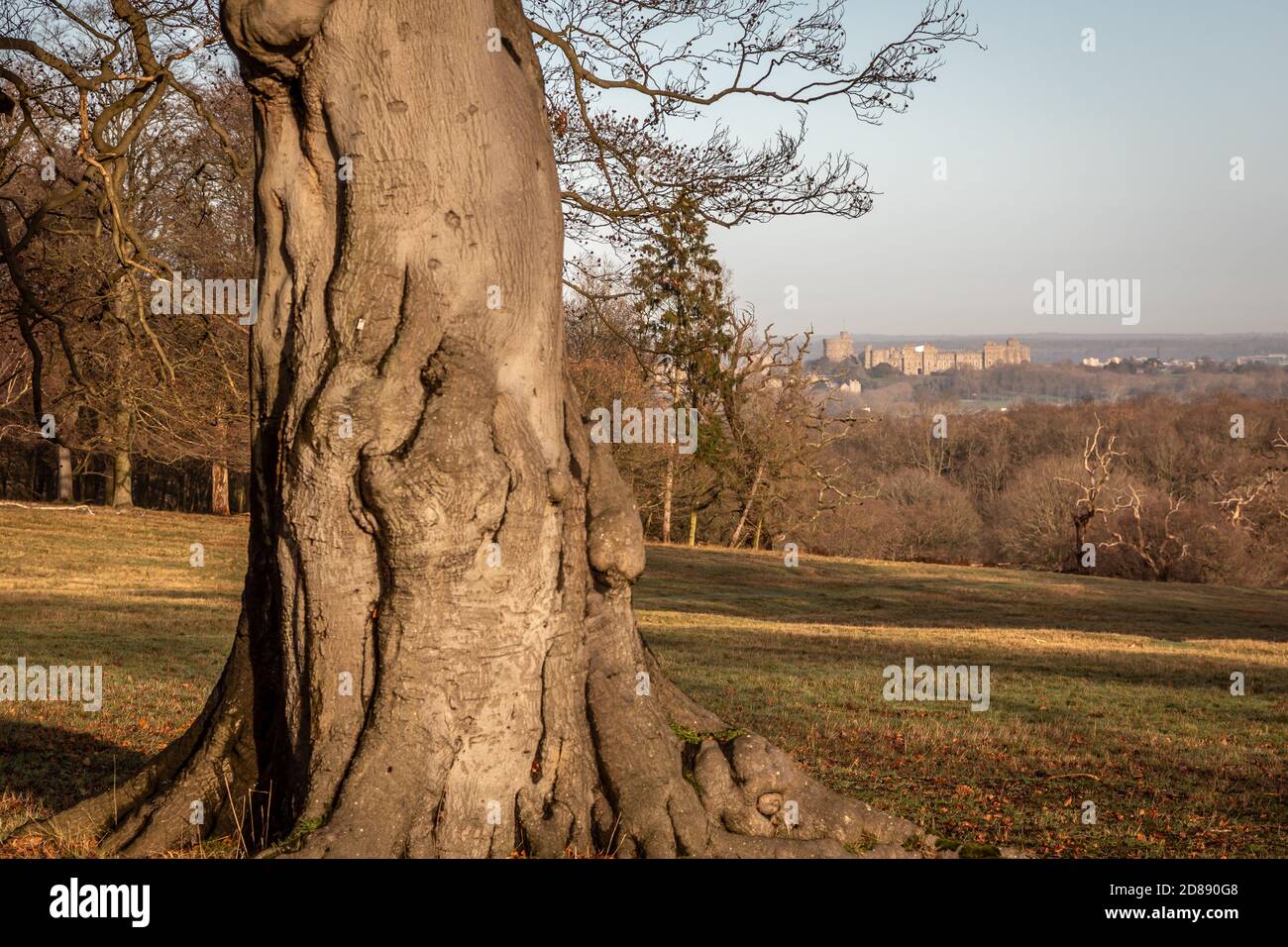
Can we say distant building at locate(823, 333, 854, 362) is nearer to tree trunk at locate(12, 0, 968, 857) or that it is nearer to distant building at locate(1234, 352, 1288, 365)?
distant building at locate(1234, 352, 1288, 365)

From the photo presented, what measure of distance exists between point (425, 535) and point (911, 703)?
7.84 m

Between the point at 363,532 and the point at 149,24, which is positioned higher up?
the point at 149,24

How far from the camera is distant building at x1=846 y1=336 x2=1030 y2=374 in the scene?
10412 centimetres

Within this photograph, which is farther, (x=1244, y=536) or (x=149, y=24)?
(x=1244, y=536)

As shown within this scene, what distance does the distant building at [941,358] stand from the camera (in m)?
104

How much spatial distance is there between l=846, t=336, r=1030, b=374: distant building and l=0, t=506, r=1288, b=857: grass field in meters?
76.6

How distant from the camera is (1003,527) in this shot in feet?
189

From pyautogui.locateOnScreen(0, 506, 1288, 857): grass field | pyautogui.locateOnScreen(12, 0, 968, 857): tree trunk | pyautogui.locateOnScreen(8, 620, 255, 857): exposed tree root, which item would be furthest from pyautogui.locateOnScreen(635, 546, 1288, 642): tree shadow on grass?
pyautogui.locateOnScreen(8, 620, 255, 857): exposed tree root

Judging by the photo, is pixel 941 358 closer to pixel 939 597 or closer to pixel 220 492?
pixel 220 492

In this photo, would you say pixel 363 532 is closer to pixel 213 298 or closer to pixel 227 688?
pixel 227 688

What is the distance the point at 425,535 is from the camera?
14.8 feet

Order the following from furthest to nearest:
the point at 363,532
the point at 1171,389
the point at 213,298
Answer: the point at 1171,389 < the point at 213,298 < the point at 363,532

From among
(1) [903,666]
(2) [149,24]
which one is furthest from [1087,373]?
(2) [149,24]

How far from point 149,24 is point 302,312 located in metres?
6.14
